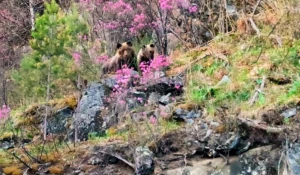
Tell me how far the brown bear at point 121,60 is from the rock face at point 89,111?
49.0 inches

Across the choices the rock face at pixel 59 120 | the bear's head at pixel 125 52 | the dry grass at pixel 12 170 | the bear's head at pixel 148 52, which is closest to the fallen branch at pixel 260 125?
the dry grass at pixel 12 170

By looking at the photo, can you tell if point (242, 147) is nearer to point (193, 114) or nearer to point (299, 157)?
point (299, 157)

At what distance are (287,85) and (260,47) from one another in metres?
1.68

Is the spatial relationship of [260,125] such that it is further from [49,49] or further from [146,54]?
[146,54]

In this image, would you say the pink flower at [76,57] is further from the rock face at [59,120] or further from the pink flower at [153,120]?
the pink flower at [153,120]

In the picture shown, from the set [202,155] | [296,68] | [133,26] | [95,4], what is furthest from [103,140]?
[95,4]

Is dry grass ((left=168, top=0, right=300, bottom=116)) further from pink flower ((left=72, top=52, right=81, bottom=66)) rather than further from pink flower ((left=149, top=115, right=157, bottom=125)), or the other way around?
pink flower ((left=72, top=52, right=81, bottom=66))

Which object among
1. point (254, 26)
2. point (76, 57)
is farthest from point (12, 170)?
point (254, 26)

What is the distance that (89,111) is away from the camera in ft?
29.0

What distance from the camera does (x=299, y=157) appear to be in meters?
5.65

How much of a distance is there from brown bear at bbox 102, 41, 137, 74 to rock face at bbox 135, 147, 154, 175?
3.96 meters

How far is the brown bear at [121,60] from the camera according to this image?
10.4 m

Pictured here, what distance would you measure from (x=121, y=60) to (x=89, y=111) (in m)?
1.96

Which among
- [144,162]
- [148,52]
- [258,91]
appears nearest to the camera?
[144,162]
